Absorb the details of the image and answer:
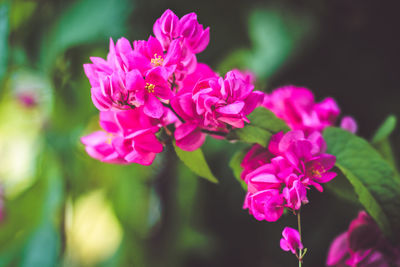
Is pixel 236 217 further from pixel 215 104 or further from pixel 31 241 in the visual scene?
pixel 215 104

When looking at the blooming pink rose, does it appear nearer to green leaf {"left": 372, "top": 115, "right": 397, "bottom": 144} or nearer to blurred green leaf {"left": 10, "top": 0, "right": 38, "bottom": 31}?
green leaf {"left": 372, "top": 115, "right": 397, "bottom": 144}

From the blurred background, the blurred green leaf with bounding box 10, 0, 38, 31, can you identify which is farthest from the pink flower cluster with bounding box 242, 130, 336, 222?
the blurred green leaf with bounding box 10, 0, 38, 31

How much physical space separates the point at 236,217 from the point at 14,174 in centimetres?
66

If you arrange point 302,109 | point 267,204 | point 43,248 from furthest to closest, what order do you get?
point 43,248 → point 302,109 → point 267,204

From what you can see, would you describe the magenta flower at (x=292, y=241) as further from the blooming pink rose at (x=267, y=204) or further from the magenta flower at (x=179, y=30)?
the magenta flower at (x=179, y=30)

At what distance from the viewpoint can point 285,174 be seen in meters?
0.27

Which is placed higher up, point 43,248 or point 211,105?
point 211,105

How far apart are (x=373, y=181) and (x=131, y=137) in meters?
0.20

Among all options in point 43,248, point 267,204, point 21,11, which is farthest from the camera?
point 21,11

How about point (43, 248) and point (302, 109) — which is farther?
point (43, 248)

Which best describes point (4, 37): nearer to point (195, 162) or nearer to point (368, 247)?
point (195, 162)

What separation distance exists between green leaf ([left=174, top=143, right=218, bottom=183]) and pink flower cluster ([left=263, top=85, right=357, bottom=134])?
107 mm

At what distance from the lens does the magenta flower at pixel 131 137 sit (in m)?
0.28

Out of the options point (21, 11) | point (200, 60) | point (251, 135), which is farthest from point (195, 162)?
point (21, 11)
